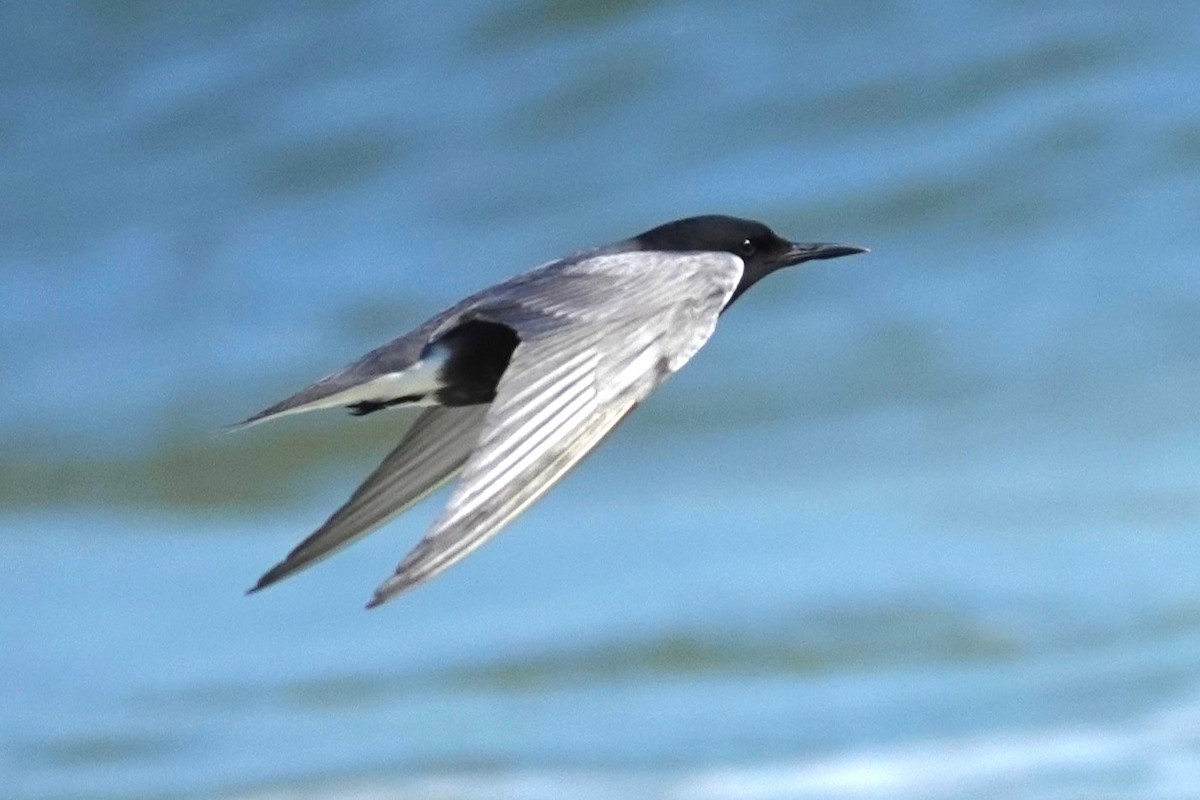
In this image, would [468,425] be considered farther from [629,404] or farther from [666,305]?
[629,404]

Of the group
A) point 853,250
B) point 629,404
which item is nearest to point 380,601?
point 629,404

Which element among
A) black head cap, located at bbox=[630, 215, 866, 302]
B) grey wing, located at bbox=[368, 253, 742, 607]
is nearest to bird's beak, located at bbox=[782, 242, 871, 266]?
black head cap, located at bbox=[630, 215, 866, 302]

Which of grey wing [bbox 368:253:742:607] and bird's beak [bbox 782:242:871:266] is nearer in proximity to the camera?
grey wing [bbox 368:253:742:607]

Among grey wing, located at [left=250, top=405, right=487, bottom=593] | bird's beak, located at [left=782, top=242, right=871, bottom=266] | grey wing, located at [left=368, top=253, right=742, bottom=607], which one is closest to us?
grey wing, located at [left=368, top=253, right=742, bottom=607]

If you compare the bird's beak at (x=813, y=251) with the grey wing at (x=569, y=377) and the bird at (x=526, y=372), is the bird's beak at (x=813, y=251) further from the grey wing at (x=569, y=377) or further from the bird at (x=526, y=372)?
the grey wing at (x=569, y=377)

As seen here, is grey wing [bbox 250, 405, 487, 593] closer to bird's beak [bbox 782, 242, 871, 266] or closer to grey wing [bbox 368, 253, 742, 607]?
grey wing [bbox 368, 253, 742, 607]

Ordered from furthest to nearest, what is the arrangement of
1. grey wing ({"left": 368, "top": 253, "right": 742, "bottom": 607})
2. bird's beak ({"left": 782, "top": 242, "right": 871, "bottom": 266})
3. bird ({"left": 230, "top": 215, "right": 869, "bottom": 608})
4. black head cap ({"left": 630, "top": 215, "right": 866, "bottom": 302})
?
bird's beak ({"left": 782, "top": 242, "right": 871, "bottom": 266}), black head cap ({"left": 630, "top": 215, "right": 866, "bottom": 302}), bird ({"left": 230, "top": 215, "right": 869, "bottom": 608}), grey wing ({"left": 368, "top": 253, "right": 742, "bottom": 607})

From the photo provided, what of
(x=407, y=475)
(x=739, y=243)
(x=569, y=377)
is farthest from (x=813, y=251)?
(x=569, y=377)
